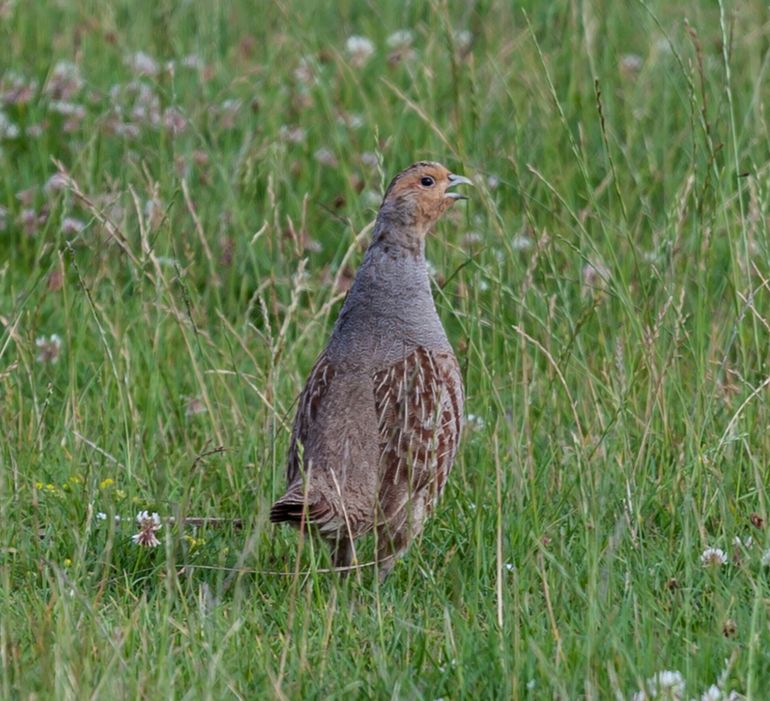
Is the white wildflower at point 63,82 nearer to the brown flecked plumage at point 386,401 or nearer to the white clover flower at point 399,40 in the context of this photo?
the white clover flower at point 399,40

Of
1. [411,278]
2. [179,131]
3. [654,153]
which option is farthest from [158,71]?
[411,278]

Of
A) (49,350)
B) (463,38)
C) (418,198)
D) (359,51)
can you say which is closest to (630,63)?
(463,38)

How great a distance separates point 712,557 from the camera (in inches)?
160

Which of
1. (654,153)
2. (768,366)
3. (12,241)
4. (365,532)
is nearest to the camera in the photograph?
(365,532)

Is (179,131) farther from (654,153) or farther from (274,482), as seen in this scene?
(274,482)

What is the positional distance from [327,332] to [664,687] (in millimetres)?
3326

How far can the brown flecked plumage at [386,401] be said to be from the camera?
446 cm

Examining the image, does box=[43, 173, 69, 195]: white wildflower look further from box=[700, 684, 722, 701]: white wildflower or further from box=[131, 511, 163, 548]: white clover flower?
box=[700, 684, 722, 701]: white wildflower

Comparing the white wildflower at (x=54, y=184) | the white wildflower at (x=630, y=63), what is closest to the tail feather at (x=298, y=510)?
the white wildflower at (x=54, y=184)

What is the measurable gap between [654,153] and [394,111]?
1.28 meters

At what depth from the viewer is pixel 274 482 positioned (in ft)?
15.5

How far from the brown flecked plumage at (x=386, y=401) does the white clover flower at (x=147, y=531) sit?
1.32 ft

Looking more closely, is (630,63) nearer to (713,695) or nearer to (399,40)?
(399,40)

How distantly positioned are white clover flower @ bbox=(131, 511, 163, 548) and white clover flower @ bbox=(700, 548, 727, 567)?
4.99 feet
